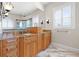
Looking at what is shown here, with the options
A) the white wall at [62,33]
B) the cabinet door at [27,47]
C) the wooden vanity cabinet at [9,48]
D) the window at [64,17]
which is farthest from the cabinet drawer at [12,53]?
the window at [64,17]

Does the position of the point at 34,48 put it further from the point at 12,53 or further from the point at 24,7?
the point at 24,7

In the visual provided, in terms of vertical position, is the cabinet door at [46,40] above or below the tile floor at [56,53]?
above

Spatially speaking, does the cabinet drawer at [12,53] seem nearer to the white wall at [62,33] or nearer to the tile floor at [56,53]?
the tile floor at [56,53]

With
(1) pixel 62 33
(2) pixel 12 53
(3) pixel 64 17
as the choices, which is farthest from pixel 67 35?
(2) pixel 12 53

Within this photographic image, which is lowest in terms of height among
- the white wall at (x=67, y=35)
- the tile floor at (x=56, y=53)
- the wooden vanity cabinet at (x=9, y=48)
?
the tile floor at (x=56, y=53)

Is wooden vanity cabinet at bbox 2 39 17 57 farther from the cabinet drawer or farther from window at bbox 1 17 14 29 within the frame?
window at bbox 1 17 14 29

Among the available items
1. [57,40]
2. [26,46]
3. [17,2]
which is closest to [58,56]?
[57,40]

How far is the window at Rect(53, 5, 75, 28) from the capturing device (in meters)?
1.36

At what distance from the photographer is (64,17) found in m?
1.39

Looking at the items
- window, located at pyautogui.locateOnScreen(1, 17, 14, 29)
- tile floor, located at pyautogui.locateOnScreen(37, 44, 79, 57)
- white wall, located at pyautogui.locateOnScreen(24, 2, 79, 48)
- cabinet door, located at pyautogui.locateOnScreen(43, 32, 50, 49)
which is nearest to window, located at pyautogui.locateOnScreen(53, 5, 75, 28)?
white wall, located at pyautogui.locateOnScreen(24, 2, 79, 48)

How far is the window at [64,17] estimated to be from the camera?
136cm

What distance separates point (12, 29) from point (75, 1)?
0.78 m

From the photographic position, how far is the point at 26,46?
1364 millimetres

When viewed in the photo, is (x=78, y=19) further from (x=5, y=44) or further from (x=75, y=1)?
(x=5, y=44)
